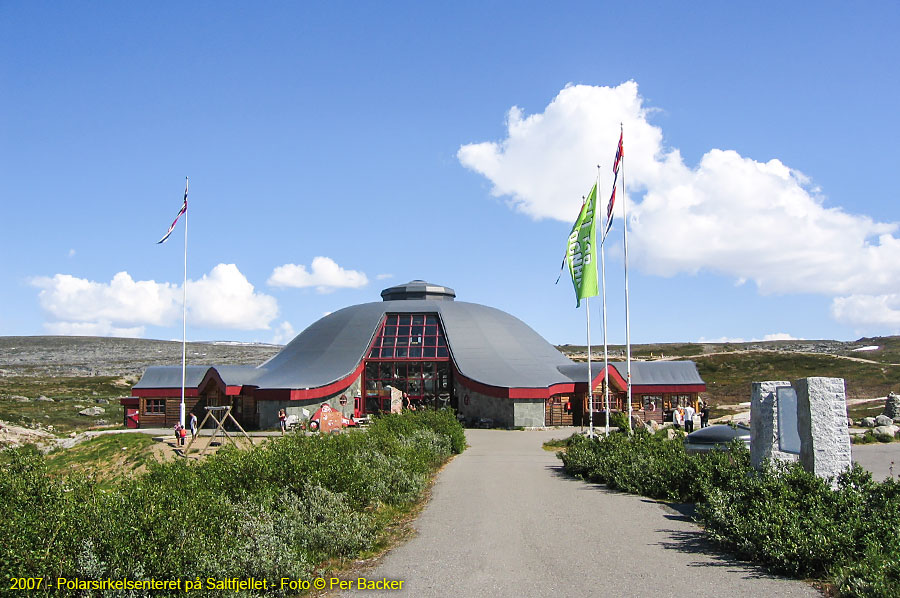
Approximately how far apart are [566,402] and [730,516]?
26.5 m

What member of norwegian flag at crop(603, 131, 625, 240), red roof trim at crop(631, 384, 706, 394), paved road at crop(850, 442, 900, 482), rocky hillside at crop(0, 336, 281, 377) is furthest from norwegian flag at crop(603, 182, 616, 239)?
rocky hillside at crop(0, 336, 281, 377)

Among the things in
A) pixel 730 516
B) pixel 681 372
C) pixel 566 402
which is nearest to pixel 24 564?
pixel 730 516

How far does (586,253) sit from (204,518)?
17465 millimetres

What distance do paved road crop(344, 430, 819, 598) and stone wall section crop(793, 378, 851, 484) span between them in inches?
94.9

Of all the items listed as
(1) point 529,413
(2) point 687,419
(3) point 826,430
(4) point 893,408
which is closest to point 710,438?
(3) point 826,430

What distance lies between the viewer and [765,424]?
12117mm

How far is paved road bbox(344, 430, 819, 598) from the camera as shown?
24.0 ft

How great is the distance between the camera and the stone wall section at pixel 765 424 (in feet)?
39.3

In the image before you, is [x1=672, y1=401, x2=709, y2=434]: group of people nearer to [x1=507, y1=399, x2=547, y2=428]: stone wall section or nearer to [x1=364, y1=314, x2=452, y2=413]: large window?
[x1=507, y1=399, x2=547, y2=428]: stone wall section

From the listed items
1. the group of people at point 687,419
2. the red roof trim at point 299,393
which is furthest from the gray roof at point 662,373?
the red roof trim at point 299,393

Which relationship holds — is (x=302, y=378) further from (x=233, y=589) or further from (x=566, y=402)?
(x=233, y=589)

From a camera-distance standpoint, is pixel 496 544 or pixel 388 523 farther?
pixel 388 523

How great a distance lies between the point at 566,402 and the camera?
35344 mm

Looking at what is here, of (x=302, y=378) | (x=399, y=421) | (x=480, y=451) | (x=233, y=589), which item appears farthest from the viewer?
(x=302, y=378)
